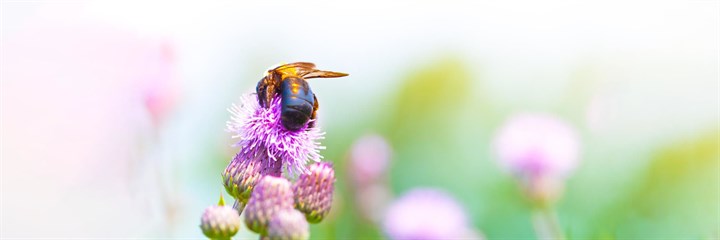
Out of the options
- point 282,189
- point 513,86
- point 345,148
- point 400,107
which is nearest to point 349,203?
point 345,148

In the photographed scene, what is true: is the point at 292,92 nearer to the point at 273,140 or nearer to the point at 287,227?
the point at 273,140

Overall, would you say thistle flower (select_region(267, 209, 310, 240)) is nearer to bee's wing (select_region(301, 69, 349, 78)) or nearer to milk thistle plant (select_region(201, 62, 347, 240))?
milk thistle plant (select_region(201, 62, 347, 240))

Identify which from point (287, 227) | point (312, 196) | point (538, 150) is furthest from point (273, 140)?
point (538, 150)

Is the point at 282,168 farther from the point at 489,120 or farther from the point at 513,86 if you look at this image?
the point at 513,86

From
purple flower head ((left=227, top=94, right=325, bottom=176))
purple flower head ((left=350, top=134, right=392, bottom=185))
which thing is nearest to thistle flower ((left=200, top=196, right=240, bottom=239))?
purple flower head ((left=227, top=94, right=325, bottom=176))

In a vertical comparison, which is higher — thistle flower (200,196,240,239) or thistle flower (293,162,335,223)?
thistle flower (200,196,240,239)

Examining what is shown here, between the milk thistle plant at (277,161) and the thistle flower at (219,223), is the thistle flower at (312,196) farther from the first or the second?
the thistle flower at (219,223)
